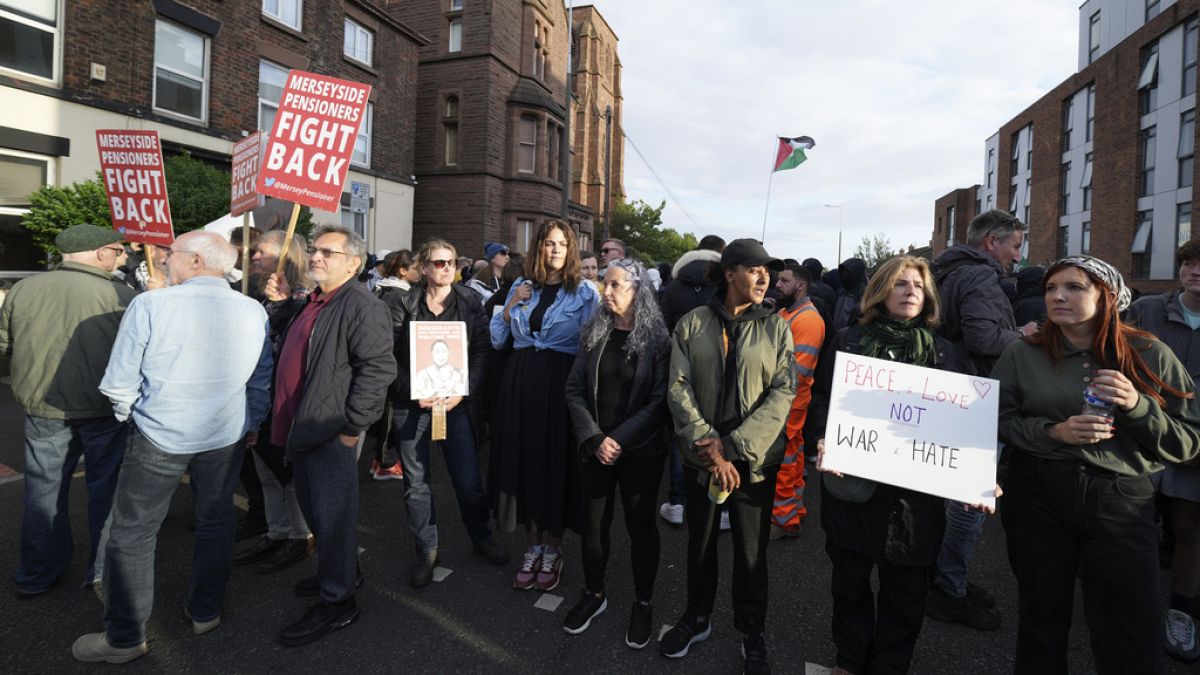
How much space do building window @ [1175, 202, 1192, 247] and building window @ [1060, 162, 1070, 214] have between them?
30.3ft

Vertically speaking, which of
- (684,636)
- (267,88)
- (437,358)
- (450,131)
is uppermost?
(450,131)

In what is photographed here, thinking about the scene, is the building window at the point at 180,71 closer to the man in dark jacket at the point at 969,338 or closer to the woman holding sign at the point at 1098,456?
the man in dark jacket at the point at 969,338

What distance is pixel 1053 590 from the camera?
230 centimetres

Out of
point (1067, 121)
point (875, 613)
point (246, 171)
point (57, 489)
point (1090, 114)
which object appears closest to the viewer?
point (875, 613)

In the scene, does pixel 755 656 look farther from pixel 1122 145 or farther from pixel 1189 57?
pixel 1122 145

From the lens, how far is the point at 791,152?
1563 cm

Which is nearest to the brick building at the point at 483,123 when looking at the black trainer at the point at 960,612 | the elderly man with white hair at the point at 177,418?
the elderly man with white hair at the point at 177,418

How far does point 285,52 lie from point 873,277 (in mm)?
15790

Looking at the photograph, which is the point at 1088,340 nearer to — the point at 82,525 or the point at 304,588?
the point at 304,588

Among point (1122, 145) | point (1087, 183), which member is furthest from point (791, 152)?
point (1087, 183)

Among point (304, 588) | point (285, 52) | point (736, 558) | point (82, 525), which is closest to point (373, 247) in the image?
point (285, 52)

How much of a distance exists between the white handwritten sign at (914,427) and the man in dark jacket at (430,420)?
215 cm

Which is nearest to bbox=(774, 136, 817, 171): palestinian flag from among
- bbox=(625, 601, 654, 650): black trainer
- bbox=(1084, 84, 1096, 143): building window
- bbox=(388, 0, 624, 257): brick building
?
bbox=(388, 0, 624, 257): brick building

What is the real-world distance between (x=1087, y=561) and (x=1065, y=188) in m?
35.3
